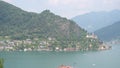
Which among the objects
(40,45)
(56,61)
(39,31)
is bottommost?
(56,61)

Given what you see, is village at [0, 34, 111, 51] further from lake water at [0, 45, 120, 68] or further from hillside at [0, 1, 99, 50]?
lake water at [0, 45, 120, 68]

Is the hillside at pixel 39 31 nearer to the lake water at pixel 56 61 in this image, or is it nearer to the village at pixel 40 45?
the village at pixel 40 45

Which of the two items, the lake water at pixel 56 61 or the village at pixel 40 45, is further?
the village at pixel 40 45

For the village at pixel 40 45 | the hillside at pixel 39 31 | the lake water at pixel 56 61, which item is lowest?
the lake water at pixel 56 61

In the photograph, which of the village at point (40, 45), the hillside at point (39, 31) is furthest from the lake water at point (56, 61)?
the hillside at point (39, 31)

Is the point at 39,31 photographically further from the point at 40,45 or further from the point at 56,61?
the point at 56,61

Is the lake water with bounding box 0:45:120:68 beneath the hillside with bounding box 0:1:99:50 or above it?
beneath

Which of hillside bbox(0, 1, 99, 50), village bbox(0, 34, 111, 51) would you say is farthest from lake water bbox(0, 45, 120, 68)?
hillside bbox(0, 1, 99, 50)

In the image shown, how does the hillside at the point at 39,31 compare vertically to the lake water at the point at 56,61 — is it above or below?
above

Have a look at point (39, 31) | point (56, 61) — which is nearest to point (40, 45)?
point (39, 31)
